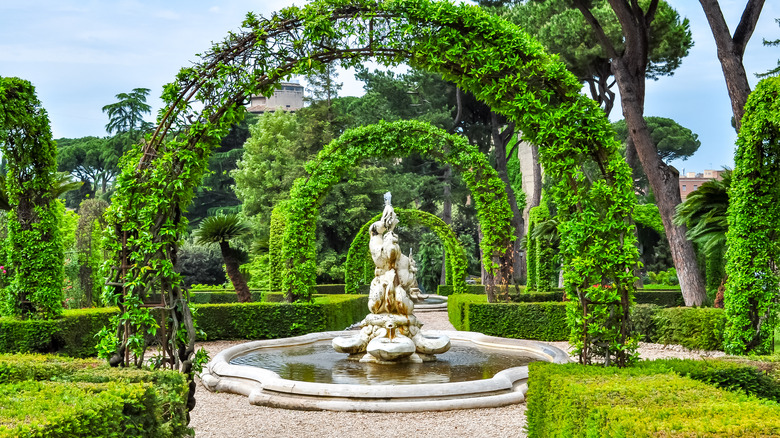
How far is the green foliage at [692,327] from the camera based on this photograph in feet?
32.8

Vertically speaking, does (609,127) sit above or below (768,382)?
above

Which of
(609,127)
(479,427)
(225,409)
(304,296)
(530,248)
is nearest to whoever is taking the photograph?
(609,127)

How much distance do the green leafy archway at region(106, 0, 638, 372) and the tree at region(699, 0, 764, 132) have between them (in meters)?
7.62

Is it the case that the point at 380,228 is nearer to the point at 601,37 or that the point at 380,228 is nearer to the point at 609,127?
the point at 609,127

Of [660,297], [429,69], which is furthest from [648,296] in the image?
[429,69]

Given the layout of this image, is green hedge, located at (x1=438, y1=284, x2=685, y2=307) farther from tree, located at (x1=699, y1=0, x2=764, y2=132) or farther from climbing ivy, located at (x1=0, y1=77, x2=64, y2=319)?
climbing ivy, located at (x1=0, y1=77, x2=64, y2=319)

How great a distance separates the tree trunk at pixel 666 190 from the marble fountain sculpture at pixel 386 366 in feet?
15.9

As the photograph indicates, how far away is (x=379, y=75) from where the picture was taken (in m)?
27.3

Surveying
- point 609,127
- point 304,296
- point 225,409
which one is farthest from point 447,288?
point 609,127

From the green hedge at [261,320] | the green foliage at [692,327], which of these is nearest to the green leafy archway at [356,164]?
the green hedge at [261,320]

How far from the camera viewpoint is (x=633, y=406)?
3.56 meters

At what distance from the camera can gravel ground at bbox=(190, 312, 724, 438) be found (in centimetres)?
561

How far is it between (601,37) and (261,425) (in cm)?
1106

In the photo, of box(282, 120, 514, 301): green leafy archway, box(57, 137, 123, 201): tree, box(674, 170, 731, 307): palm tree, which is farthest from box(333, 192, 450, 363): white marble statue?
box(57, 137, 123, 201): tree
